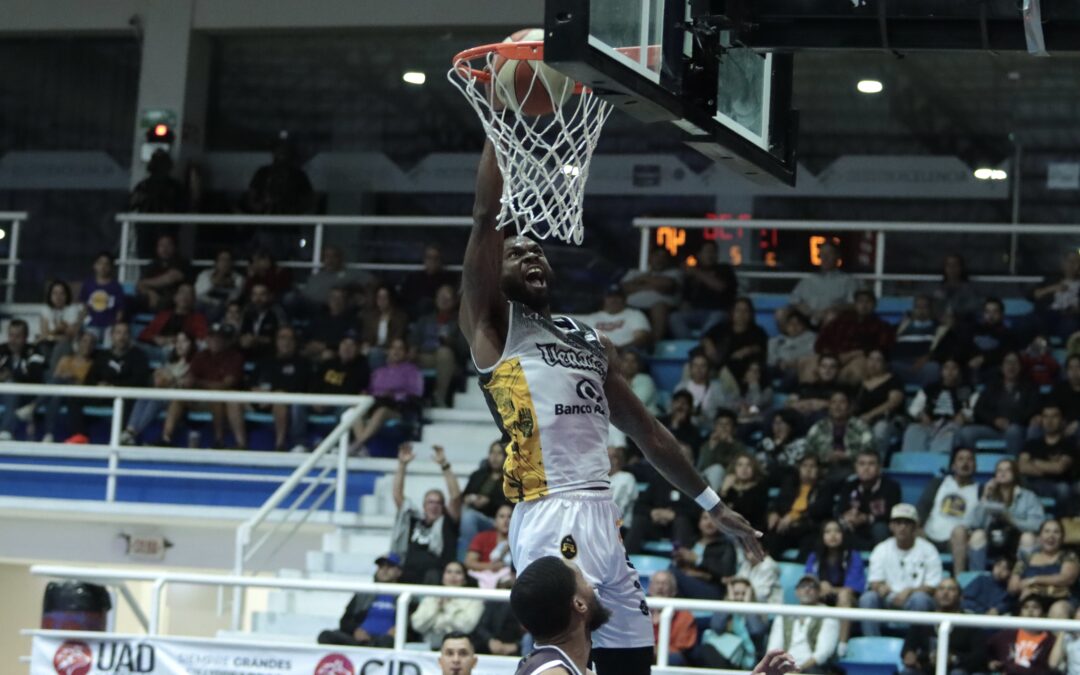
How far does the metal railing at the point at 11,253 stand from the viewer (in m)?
18.8

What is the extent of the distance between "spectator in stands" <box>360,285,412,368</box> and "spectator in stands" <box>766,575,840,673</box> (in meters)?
5.90

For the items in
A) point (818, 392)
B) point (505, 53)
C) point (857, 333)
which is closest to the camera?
point (505, 53)

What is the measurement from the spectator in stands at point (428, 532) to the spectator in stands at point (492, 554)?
20 centimetres

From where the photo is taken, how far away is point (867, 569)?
41.5 ft

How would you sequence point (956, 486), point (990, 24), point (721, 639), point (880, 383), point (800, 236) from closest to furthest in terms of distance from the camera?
point (990, 24)
point (721, 639)
point (956, 486)
point (880, 383)
point (800, 236)

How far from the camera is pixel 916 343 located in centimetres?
1557

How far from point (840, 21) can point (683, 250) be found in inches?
488

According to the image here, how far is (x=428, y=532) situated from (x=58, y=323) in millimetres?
6481

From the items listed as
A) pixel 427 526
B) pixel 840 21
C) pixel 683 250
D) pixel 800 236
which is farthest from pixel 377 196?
pixel 840 21

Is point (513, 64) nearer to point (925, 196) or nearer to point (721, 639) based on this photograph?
point (721, 639)

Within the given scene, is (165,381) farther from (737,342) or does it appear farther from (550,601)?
(550,601)

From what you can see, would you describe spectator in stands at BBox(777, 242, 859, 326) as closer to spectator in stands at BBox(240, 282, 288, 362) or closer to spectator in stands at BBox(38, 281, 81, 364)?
spectator in stands at BBox(240, 282, 288, 362)

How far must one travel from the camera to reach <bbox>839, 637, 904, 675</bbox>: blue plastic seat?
39.5ft

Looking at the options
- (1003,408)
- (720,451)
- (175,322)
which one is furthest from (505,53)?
(175,322)
